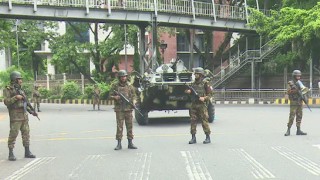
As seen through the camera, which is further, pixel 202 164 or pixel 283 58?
pixel 283 58

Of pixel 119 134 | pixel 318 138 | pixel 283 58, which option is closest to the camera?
pixel 119 134

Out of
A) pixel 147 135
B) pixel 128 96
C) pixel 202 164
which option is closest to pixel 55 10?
pixel 147 135

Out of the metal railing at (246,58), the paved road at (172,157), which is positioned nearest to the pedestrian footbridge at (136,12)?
the metal railing at (246,58)

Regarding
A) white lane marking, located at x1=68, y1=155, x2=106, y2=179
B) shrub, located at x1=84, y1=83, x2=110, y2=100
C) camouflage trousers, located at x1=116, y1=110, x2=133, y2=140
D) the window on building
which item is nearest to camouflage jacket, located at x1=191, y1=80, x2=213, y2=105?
camouflage trousers, located at x1=116, y1=110, x2=133, y2=140

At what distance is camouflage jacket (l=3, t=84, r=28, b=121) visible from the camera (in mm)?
9710

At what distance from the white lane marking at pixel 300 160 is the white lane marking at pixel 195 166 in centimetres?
167

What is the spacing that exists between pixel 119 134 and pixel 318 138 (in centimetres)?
501

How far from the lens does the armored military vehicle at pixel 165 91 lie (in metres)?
16.3

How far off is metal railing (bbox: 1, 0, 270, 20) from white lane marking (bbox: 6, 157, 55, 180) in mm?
18526

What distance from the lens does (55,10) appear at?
27812 millimetres

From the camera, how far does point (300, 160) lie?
883 centimetres

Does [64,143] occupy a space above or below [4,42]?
below

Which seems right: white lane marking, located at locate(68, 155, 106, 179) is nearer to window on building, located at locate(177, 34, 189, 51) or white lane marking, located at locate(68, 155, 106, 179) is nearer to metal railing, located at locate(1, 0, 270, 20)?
metal railing, located at locate(1, 0, 270, 20)

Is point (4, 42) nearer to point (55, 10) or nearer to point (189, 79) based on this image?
point (55, 10)
